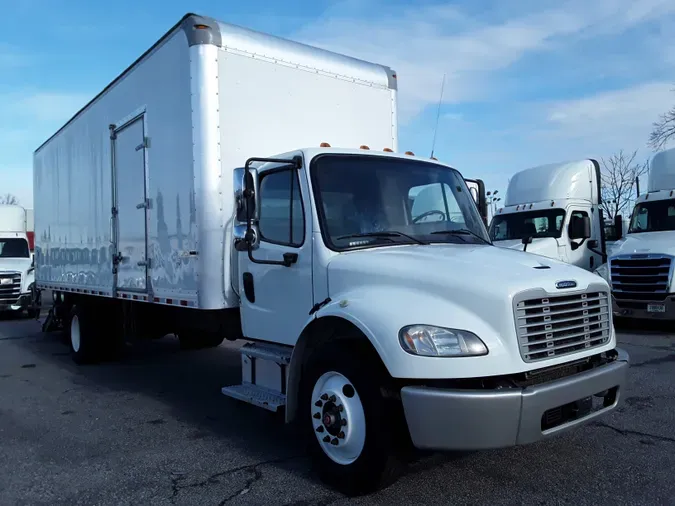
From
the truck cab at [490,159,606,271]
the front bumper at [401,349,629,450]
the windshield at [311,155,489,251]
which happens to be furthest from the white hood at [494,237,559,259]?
the front bumper at [401,349,629,450]

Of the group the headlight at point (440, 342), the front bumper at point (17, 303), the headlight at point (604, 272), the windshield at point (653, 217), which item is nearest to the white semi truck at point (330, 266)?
the headlight at point (440, 342)

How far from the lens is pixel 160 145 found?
6238 millimetres

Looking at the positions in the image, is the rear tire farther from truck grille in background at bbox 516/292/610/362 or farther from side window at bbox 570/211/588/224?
side window at bbox 570/211/588/224

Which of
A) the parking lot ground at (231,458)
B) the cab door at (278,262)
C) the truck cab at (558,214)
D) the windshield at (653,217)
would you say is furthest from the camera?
the truck cab at (558,214)

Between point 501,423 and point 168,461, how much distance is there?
2.77 meters

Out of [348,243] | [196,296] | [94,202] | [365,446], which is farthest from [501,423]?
[94,202]

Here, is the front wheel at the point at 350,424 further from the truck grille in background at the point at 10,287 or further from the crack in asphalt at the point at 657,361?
the truck grille in background at the point at 10,287

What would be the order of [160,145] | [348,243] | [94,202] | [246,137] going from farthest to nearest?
[94,202], [160,145], [246,137], [348,243]

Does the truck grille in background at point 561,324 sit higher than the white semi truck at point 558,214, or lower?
lower

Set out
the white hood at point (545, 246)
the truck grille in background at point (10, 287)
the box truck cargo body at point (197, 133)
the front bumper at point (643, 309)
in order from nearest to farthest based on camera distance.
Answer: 1. the box truck cargo body at point (197, 133)
2. the front bumper at point (643, 309)
3. the white hood at point (545, 246)
4. the truck grille in background at point (10, 287)

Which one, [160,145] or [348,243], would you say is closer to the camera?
[348,243]

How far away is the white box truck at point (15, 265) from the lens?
637 inches

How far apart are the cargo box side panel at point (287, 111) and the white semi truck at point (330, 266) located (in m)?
0.02

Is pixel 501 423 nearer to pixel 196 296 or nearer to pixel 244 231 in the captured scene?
pixel 244 231
